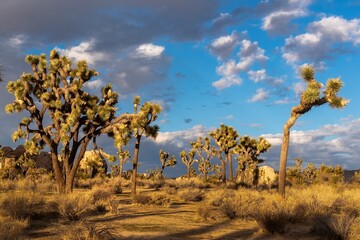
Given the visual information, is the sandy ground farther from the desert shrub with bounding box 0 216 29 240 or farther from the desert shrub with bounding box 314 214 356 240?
the desert shrub with bounding box 314 214 356 240

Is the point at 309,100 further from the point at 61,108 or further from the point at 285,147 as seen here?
the point at 61,108

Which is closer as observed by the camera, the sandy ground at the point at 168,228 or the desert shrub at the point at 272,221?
the sandy ground at the point at 168,228

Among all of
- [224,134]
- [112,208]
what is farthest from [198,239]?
[224,134]

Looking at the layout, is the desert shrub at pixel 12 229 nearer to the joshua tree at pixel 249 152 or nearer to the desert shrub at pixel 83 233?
the desert shrub at pixel 83 233

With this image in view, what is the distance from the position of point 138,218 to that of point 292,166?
146 ft

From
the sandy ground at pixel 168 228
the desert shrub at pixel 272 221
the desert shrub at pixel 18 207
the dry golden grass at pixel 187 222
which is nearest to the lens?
the dry golden grass at pixel 187 222

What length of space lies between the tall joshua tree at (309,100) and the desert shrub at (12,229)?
1253cm

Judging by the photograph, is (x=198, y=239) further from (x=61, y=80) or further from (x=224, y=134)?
(x=224, y=134)

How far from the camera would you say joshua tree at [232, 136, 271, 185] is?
44.1m

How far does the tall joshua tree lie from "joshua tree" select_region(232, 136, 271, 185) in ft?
78.7

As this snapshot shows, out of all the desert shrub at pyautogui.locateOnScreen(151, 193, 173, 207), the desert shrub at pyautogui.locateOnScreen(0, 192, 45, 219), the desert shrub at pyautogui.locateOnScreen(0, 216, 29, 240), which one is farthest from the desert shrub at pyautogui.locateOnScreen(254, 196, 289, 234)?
the desert shrub at pyautogui.locateOnScreen(151, 193, 173, 207)

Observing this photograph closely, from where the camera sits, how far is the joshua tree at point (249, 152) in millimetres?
44062

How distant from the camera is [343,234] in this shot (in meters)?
10.0

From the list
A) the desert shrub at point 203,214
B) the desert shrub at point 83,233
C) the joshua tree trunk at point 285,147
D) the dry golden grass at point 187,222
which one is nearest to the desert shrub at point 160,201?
the dry golden grass at point 187,222
